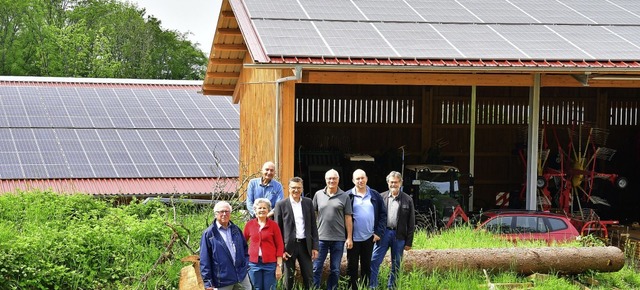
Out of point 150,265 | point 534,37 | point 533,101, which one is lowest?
point 150,265

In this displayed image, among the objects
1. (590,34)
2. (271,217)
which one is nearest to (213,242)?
(271,217)

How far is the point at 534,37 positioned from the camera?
57.6 ft

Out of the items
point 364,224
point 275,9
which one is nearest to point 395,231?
point 364,224

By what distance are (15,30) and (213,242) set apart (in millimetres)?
55755

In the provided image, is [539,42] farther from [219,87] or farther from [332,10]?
[219,87]

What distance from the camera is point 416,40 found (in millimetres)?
16812

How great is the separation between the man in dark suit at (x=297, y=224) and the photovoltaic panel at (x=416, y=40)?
5.09 m

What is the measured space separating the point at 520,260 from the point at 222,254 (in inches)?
184

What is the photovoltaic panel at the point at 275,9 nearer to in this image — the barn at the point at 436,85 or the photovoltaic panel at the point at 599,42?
the barn at the point at 436,85

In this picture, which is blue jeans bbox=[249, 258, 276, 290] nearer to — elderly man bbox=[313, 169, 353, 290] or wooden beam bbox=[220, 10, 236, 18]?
elderly man bbox=[313, 169, 353, 290]

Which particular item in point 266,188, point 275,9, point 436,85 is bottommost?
point 266,188

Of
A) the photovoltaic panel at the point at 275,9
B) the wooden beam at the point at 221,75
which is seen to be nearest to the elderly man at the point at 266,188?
the photovoltaic panel at the point at 275,9

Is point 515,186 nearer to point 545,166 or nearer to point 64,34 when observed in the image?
point 545,166

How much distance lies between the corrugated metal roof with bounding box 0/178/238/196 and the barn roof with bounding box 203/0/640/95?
3.13 m
